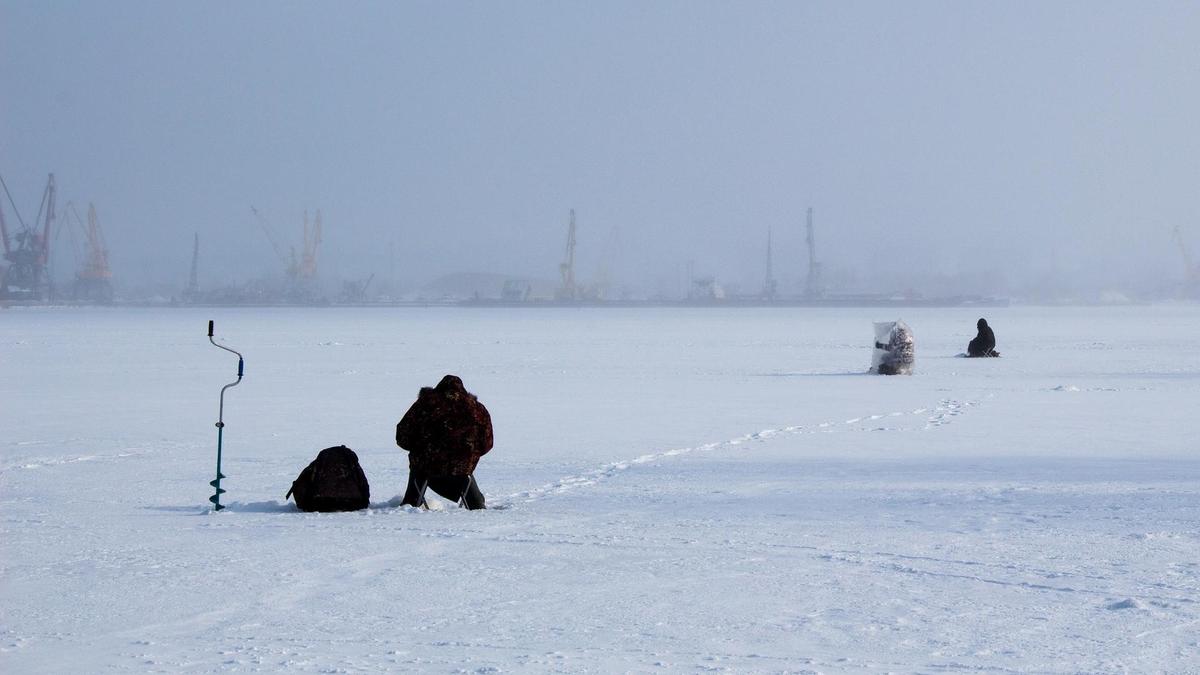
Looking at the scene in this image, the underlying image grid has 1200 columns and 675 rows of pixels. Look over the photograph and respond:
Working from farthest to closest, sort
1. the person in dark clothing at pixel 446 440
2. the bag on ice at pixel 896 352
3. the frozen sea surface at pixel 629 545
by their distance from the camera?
the bag on ice at pixel 896 352 → the person in dark clothing at pixel 446 440 → the frozen sea surface at pixel 629 545

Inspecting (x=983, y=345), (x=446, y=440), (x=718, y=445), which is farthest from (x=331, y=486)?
(x=983, y=345)

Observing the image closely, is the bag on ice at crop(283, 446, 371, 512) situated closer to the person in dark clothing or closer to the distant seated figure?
the person in dark clothing

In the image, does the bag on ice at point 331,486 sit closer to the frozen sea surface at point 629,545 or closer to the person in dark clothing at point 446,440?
the frozen sea surface at point 629,545

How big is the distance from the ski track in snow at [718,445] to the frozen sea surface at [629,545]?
68mm

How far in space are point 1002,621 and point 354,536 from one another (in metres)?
4.16

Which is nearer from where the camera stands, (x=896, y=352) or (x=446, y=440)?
(x=446, y=440)

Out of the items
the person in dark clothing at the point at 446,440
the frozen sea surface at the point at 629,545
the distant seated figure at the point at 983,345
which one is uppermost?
the distant seated figure at the point at 983,345

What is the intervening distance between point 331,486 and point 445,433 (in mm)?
874

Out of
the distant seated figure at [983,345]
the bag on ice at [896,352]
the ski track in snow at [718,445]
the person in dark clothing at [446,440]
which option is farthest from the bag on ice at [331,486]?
the distant seated figure at [983,345]

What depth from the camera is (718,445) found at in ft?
50.4

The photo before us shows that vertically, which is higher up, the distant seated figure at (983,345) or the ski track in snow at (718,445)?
the distant seated figure at (983,345)

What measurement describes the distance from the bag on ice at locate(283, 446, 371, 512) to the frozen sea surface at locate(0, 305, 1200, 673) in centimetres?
22

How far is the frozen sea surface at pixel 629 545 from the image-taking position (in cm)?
648

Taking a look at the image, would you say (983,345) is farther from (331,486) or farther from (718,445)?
(331,486)
